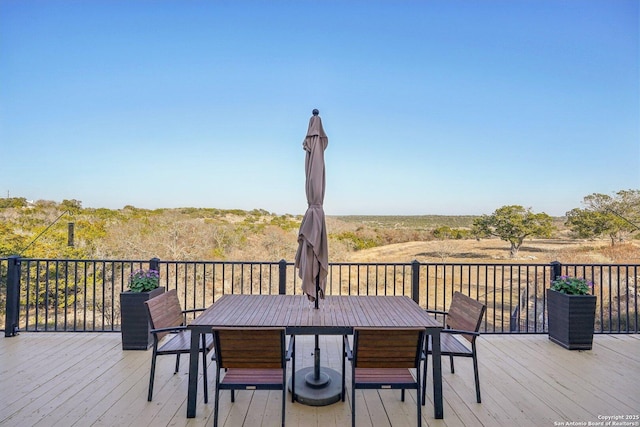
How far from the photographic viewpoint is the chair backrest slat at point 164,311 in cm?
268

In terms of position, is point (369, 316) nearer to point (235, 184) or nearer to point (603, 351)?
point (603, 351)

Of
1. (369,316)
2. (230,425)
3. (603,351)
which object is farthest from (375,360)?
(603,351)

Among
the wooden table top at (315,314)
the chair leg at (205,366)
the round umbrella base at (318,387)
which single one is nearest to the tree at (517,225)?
the wooden table top at (315,314)

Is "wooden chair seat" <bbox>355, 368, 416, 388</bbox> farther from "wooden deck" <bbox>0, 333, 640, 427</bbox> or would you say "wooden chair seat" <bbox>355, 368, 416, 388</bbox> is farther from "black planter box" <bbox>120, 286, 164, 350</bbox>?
"black planter box" <bbox>120, 286, 164, 350</bbox>

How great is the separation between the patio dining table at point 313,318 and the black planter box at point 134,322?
4.38 ft

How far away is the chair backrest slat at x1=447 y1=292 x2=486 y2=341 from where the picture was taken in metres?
2.63

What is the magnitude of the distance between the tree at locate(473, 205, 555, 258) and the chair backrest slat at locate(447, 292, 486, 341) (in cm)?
1563

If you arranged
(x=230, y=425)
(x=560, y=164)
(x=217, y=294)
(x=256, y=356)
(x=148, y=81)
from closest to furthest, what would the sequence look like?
(x=256, y=356) < (x=230, y=425) < (x=148, y=81) < (x=217, y=294) < (x=560, y=164)

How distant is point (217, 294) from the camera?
12219mm

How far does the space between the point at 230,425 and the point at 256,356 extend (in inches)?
26.6

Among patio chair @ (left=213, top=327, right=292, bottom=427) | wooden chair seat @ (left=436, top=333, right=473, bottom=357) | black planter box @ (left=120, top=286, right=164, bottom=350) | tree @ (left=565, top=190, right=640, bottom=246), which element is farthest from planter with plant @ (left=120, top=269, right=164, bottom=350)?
tree @ (left=565, top=190, right=640, bottom=246)

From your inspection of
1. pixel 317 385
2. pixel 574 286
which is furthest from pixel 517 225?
pixel 317 385

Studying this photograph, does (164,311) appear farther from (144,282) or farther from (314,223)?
(314,223)

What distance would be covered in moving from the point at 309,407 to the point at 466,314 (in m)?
1.56
